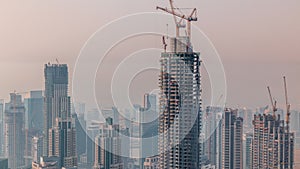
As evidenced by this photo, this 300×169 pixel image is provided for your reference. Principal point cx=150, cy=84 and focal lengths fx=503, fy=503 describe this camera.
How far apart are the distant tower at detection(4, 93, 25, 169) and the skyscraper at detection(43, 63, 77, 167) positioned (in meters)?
0.28

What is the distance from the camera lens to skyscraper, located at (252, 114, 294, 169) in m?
4.32

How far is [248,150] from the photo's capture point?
449 centimetres

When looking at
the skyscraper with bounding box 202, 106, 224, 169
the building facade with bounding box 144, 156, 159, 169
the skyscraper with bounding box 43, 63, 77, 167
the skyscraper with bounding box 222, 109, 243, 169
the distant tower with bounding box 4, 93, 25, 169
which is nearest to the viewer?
the building facade with bounding box 144, 156, 159, 169

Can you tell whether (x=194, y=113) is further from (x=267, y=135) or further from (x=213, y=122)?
(x=267, y=135)

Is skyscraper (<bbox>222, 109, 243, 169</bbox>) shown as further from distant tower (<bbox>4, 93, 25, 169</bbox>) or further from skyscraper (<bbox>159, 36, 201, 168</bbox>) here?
distant tower (<bbox>4, 93, 25, 169</bbox>)

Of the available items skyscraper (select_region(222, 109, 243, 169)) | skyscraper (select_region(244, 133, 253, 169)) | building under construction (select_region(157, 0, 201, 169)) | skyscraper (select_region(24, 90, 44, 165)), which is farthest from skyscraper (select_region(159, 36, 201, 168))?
skyscraper (select_region(24, 90, 44, 165))

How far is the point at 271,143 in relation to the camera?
4594 mm

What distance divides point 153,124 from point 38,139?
2076mm

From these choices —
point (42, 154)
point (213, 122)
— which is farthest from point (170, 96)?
point (42, 154)

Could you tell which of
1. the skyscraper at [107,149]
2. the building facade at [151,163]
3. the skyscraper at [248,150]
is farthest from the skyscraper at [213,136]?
the skyscraper at [107,149]

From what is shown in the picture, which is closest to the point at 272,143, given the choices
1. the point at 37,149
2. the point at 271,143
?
the point at 271,143

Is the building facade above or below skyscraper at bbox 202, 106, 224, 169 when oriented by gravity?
below

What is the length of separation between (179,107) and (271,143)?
3.56ft

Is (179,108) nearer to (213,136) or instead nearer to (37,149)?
(213,136)
